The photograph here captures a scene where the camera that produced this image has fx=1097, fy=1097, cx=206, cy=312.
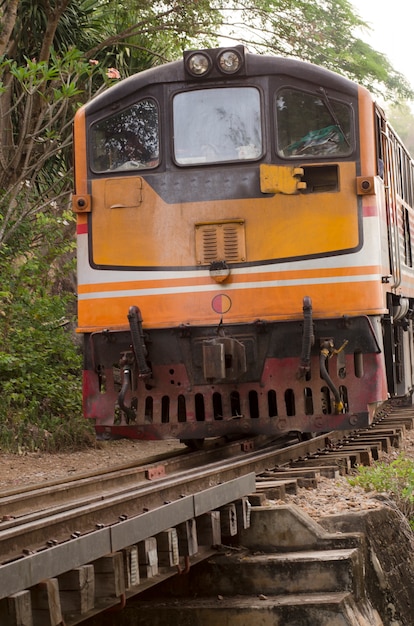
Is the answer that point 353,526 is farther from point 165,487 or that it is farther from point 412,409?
point 412,409

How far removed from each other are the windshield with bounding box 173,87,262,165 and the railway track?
248cm

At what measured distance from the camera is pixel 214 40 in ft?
57.0

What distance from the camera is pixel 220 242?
351 inches

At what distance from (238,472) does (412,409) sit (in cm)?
764

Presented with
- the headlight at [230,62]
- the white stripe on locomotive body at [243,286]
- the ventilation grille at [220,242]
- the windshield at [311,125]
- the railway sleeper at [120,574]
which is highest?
the headlight at [230,62]

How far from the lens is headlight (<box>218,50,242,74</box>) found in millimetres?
9008

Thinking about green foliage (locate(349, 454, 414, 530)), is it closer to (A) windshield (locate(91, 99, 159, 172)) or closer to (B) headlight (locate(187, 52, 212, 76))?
(A) windshield (locate(91, 99, 159, 172))

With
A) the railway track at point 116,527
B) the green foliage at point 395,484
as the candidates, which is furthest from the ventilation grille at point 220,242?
the green foliage at point 395,484

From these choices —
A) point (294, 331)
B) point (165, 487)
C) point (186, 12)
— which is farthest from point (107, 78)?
point (165, 487)

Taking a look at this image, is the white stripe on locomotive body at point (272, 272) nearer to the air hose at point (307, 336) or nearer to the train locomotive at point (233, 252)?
the train locomotive at point (233, 252)

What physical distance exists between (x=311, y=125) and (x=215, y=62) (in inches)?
37.2

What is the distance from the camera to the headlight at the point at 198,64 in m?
9.02

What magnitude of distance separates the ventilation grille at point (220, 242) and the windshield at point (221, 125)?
0.55m

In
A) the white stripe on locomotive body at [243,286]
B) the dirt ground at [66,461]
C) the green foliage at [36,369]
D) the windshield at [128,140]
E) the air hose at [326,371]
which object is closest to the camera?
the air hose at [326,371]
